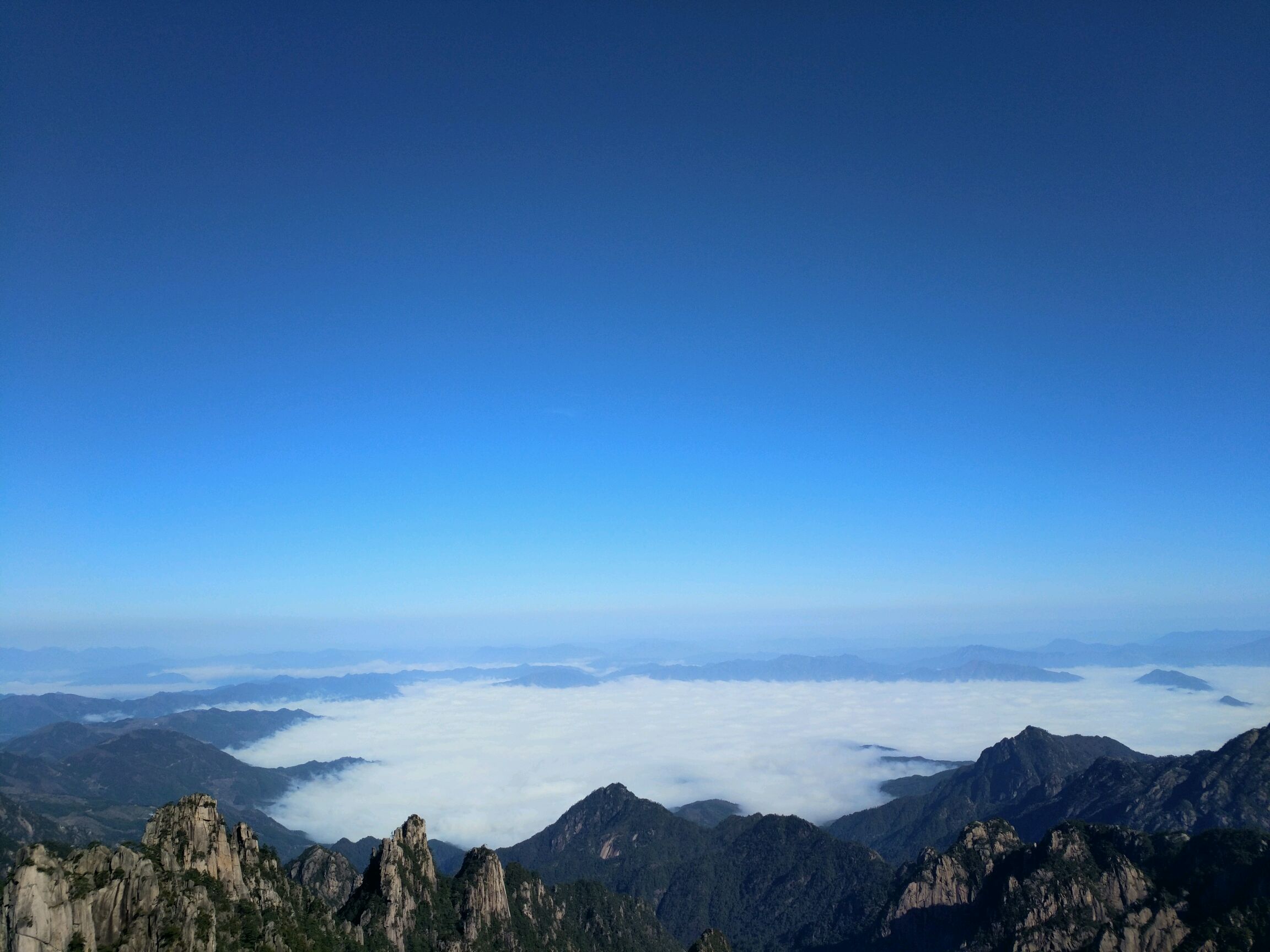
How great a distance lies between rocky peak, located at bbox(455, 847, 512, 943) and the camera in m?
134

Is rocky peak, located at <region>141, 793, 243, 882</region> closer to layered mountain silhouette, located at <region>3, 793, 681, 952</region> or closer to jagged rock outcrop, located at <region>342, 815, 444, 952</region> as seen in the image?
layered mountain silhouette, located at <region>3, 793, 681, 952</region>

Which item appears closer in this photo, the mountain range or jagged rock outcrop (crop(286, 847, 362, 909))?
the mountain range

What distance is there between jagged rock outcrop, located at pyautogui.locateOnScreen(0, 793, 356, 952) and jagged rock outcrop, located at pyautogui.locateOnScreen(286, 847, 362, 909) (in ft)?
223

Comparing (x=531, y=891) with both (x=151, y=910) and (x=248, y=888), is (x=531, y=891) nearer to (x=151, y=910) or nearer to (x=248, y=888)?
(x=248, y=888)

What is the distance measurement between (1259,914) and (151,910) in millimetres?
148686

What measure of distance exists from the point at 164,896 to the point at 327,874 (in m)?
113

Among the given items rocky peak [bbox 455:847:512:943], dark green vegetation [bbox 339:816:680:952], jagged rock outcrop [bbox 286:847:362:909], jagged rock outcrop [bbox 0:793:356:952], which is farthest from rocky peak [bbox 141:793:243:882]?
jagged rock outcrop [bbox 286:847:362:909]

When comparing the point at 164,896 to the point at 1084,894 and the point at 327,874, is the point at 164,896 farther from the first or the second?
the point at 1084,894

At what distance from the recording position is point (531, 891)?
15738 cm

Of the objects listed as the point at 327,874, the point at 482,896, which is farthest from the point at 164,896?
the point at 327,874

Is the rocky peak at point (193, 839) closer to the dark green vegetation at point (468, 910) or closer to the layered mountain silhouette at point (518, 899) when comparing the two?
the layered mountain silhouette at point (518, 899)

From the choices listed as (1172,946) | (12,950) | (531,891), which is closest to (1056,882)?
(1172,946)

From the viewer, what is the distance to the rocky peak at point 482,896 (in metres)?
134

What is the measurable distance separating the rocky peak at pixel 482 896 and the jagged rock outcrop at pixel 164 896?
142ft
